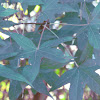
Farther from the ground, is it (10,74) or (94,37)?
(94,37)

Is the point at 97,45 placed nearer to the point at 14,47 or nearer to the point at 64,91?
the point at 14,47

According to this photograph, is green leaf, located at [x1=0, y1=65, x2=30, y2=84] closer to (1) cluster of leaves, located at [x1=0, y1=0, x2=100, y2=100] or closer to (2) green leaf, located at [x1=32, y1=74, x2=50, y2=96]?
(1) cluster of leaves, located at [x1=0, y1=0, x2=100, y2=100]

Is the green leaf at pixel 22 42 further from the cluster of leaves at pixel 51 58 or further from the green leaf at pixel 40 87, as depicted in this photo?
the green leaf at pixel 40 87

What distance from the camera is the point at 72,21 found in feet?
2.64

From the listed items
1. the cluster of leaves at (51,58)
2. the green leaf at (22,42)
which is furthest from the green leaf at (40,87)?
the green leaf at (22,42)

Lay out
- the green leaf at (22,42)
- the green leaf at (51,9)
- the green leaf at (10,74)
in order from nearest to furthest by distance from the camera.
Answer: the green leaf at (10,74), the green leaf at (22,42), the green leaf at (51,9)

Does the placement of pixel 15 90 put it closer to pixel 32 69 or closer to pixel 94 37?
pixel 32 69

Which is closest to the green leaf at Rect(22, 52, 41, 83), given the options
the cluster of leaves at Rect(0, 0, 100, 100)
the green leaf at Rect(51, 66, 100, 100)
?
the cluster of leaves at Rect(0, 0, 100, 100)

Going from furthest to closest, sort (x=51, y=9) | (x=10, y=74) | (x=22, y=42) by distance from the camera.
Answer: (x=51, y=9) → (x=22, y=42) → (x=10, y=74)

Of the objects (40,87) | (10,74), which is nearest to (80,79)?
(40,87)

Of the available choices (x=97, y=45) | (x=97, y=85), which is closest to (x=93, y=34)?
(x=97, y=45)

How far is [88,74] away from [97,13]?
0.64 feet

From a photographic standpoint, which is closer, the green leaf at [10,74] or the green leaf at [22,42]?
the green leaf at [10,74]

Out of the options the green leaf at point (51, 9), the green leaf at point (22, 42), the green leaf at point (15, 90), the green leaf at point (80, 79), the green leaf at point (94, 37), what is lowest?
the green leaf at point (15, 90)
